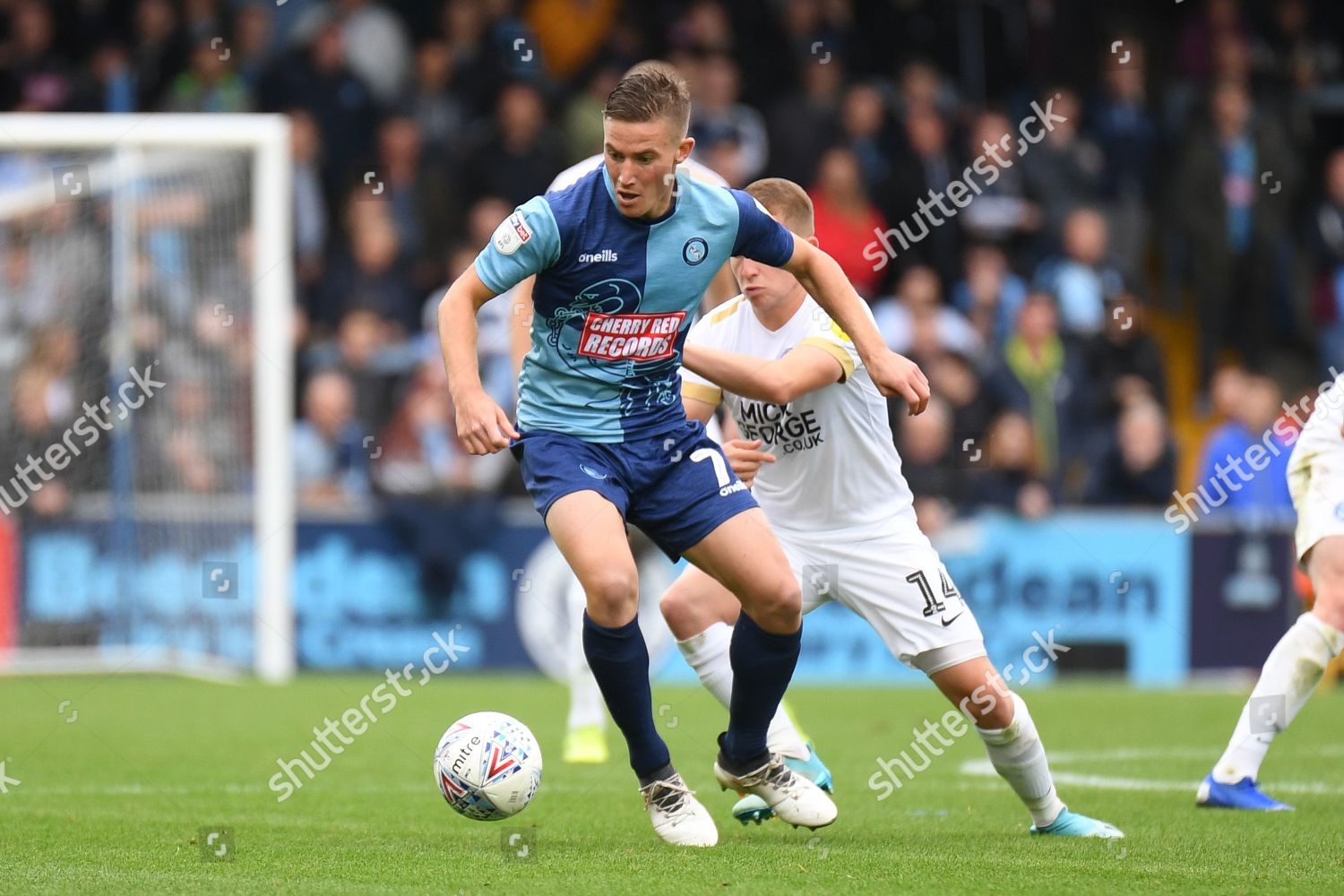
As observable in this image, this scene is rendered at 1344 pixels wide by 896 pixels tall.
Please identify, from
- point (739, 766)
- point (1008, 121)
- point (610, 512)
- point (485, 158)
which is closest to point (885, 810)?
point (739, 766)

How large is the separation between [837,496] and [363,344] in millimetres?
7868

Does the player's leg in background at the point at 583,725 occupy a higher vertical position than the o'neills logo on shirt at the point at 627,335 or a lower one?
lower

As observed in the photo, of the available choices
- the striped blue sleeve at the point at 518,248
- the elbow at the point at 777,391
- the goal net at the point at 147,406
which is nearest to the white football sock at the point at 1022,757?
the elbow at the point at 777,391

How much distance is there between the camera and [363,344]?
13.7 meters

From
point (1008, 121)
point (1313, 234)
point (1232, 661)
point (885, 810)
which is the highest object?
→ point (1008, 121)

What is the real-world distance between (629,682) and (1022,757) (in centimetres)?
133

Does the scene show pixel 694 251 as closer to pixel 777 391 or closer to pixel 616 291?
pixel 616 291

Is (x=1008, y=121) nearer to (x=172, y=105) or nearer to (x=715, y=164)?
(x=715, y=164)

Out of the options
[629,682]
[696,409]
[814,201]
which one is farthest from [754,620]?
[814,201]

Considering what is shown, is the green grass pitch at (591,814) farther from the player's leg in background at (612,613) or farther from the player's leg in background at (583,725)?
the player's leg in background at (612,613)

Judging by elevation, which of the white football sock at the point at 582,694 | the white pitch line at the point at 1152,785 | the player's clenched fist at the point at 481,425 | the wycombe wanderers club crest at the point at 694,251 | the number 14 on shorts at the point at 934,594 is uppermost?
the wycombe wanderers club crest at the point at 694,251

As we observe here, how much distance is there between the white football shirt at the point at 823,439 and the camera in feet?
20.9

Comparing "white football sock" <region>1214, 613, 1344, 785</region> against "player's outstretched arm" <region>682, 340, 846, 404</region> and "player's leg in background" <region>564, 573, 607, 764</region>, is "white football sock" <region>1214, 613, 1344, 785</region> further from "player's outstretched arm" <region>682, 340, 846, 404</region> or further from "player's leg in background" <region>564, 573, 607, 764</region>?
"player's leg in background" <region>564, 573, 607, 764</region>

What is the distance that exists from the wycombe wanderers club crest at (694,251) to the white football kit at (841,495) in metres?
0.68
